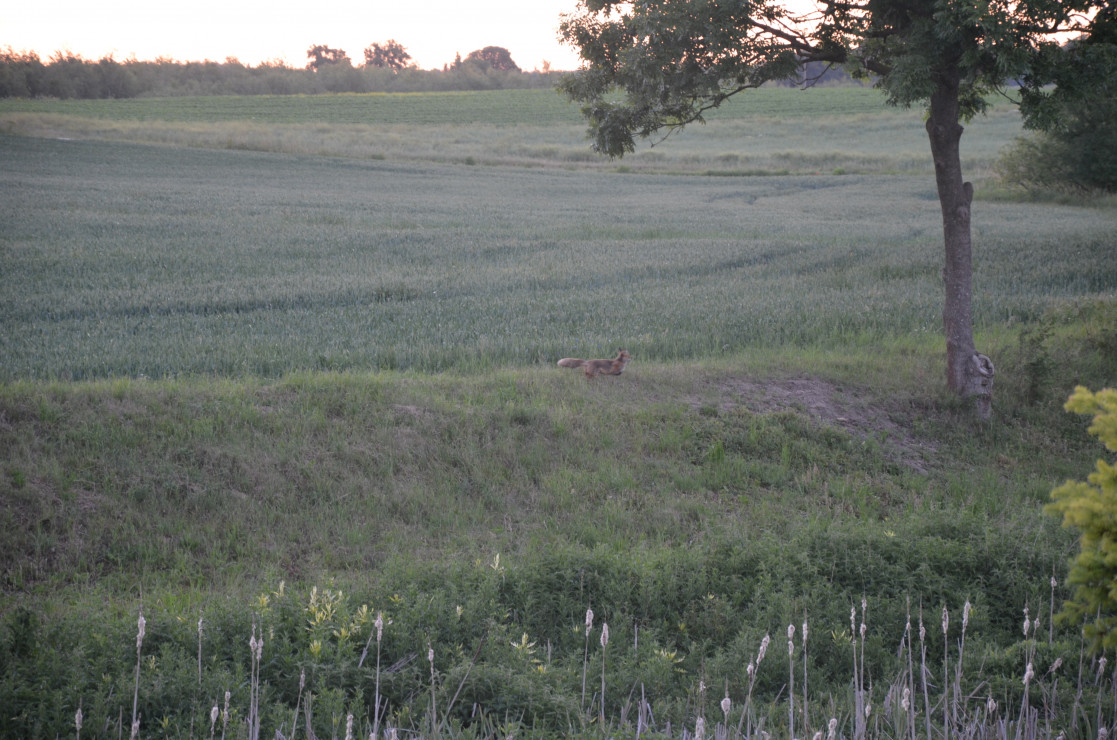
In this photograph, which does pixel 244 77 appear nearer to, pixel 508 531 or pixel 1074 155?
pixel 1074 155

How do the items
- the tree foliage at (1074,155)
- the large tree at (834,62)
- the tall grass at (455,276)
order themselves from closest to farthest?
the large tree at (834,62) → the tall grass at (455,276) → the tree foliage at (1074,155)

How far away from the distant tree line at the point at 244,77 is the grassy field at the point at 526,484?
141 ft

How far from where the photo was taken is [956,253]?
1045cm

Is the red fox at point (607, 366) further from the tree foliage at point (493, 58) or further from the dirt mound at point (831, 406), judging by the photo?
the tree foliage at point (493, 58)

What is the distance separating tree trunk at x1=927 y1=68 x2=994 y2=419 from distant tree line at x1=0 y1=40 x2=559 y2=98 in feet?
162

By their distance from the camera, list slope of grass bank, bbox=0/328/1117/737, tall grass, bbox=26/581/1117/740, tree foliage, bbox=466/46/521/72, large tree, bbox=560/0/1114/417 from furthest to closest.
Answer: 1. tree foliage, bbox=466/46/521/72
2. large tree, bbox=560/0/1114/417
3. slope of grass bank, bbox=0/328/1117/737
4. tall grass, bbox=26/581/1117/740

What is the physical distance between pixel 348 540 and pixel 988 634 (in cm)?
491

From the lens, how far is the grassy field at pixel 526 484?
13.6 ft

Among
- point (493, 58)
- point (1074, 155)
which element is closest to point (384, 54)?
point (493, 58)

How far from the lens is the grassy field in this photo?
4.15 metres

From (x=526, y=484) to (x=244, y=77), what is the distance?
106 metres

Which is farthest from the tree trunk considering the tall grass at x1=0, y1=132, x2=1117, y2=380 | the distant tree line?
the distant tree line

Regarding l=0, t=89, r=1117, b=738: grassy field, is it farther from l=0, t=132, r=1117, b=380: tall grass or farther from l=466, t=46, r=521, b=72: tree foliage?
l=466, t=46, r=521, b=72: tree foliage

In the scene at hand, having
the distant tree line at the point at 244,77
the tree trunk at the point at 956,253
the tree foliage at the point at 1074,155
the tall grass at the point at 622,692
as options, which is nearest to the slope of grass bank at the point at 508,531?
the tall grass at the point at 622,692
